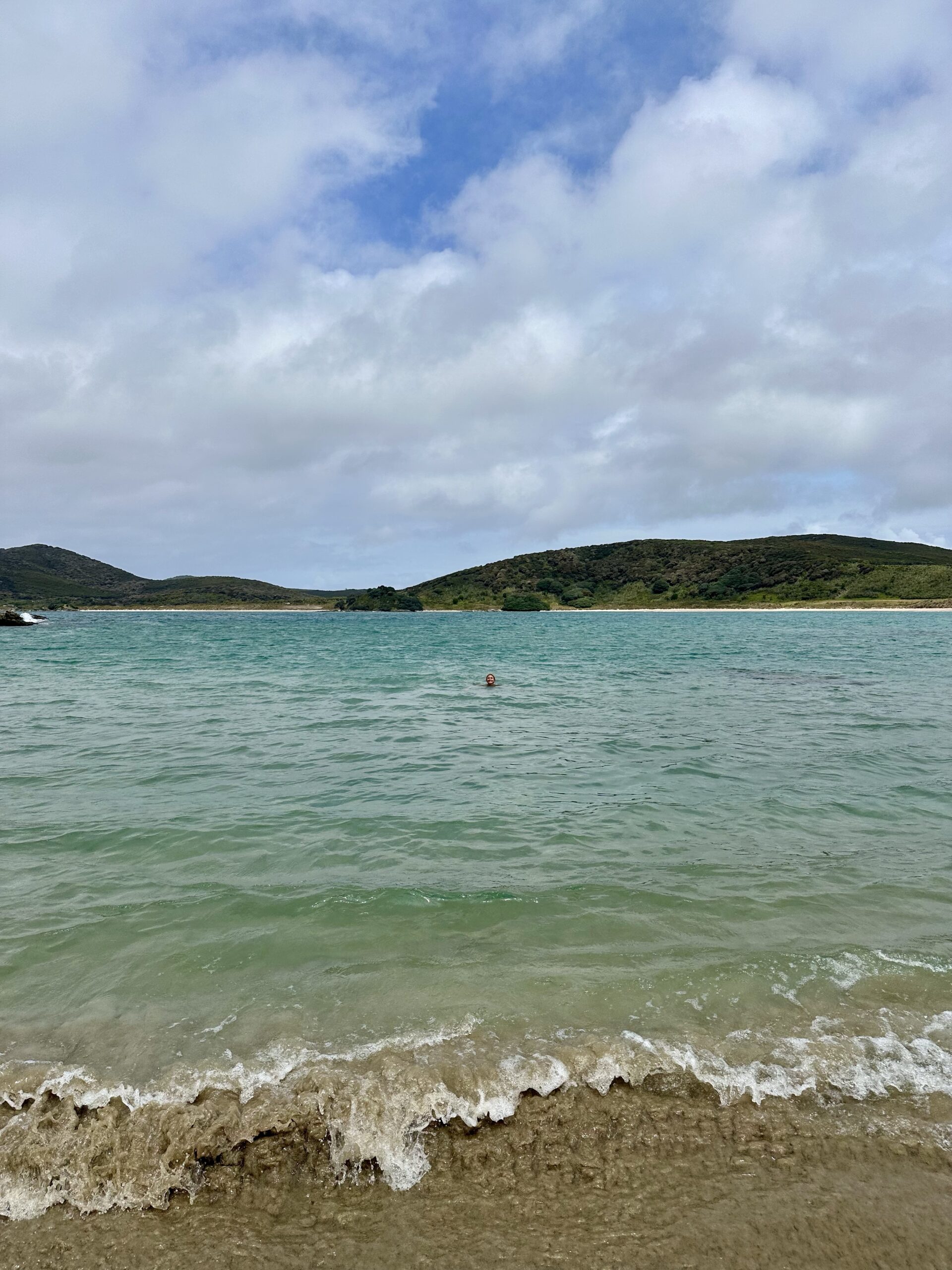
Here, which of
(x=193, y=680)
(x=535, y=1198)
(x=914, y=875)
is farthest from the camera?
(x=193, y=680)

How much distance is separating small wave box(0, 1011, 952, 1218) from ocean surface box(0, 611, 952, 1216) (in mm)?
20

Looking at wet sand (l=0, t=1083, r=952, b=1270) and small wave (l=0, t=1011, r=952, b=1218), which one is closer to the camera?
wet sand (l=0, t=1083, r=952, b=1270)

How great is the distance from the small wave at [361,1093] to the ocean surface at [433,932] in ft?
0.07

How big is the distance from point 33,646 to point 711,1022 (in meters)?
69.4

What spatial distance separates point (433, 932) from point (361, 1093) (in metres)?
2.80

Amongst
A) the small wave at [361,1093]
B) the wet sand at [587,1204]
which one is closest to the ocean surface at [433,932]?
the small wave at [361,1093]

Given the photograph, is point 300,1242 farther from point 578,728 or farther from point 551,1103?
point 578,728

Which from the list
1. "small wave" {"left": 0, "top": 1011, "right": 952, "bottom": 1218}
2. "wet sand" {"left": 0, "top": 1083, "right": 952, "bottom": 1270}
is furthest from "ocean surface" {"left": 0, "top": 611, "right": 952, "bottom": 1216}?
"wet sand" {"left": 0, "top": 1083, "right": 952, "bottom": 1270}

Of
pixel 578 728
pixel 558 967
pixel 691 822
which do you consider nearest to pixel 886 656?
pixel 578 728

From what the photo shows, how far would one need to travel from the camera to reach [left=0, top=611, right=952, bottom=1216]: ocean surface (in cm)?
490

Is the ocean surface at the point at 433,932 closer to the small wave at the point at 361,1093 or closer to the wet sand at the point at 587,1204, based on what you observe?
the small wave at the point at 361,1093

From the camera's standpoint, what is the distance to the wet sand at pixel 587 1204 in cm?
376

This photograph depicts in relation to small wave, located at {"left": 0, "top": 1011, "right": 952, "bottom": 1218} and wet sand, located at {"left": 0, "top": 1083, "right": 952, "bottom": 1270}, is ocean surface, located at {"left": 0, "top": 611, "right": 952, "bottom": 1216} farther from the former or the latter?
wet sand, located at {"left": 0, "top": 1083, "right": 952, "bottom": 1270}

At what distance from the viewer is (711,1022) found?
5871 millimetres
